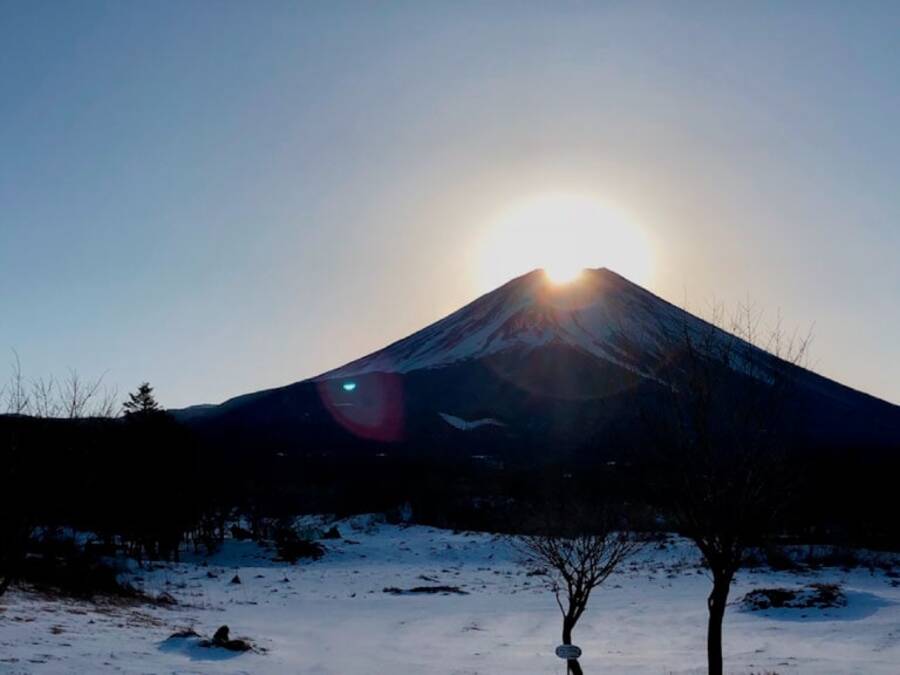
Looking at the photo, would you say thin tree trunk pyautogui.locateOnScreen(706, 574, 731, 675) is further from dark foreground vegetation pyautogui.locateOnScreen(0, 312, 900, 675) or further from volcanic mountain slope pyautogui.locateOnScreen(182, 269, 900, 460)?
volcanic mountain slope pyautogui.locateOnScreen(182, 269, 900, 460)

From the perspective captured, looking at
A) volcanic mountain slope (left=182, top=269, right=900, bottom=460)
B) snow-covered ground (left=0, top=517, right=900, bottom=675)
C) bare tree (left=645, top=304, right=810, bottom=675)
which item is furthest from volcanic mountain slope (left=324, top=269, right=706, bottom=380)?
bare tree (left=645, top=304, right=810, bottom=675)

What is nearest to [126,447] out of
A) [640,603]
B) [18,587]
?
[18,587]

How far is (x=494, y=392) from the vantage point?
366 ft

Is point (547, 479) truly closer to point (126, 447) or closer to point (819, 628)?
point (126, 447)

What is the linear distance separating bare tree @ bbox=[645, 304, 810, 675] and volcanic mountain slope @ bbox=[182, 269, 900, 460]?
227 ft

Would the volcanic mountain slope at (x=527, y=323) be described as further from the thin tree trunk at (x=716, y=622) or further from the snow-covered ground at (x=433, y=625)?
the thin tree trunk at (x=716, y=622)

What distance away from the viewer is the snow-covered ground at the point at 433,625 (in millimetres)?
16000

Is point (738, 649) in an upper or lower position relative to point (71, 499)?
lower

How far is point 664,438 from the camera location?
1022cm

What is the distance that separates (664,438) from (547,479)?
58060 millimetres

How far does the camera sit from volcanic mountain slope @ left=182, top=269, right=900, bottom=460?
319ft

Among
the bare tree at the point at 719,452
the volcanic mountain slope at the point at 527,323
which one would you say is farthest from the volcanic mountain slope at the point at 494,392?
the bare tree at the point at 719,452

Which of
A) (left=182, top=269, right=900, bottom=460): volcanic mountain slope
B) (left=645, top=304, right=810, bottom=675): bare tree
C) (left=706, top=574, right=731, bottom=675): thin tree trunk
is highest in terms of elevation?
(left=182, top=269, right=900, bottom=460): volcanic mountain slope

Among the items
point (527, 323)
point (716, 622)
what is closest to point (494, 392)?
point (527, 323)
